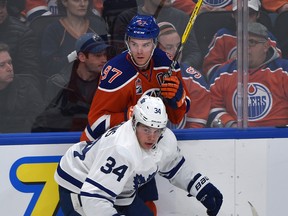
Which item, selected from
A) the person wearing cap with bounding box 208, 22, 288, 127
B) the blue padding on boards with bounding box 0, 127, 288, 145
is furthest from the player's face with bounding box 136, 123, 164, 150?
the person wearing cap with bounding box 208, 22, 288, 127

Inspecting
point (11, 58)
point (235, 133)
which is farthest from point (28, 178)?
point (235, 133)

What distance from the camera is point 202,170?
16.2 ft

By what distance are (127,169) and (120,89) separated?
0.44m

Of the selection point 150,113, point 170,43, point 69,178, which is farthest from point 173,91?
point 69,178

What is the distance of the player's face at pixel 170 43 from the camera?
4920 mm

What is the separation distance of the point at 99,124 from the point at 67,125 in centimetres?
26

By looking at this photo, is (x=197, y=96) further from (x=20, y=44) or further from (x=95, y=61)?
(x=20, y=44)

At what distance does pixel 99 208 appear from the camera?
4.41 m

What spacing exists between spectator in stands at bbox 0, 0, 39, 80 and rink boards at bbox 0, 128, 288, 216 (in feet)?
1.10

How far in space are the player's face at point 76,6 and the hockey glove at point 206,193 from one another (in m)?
0.99

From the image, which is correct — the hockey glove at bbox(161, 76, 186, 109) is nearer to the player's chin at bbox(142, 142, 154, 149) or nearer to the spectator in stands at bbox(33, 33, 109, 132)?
the player's chin at bbox(142, 142, 154, 149)

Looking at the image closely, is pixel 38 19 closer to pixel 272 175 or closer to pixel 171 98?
pixel 171 98

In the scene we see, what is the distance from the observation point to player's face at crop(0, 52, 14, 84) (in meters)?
4.83

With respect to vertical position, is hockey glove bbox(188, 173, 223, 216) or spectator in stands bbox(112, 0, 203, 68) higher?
spectator in stands bbox(112, 0, 203, 68)
